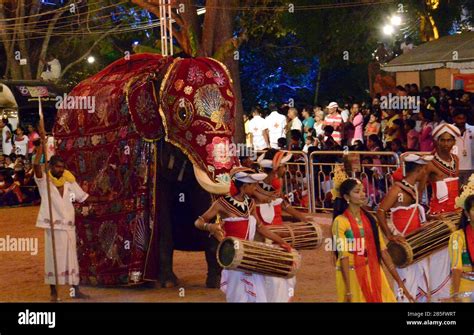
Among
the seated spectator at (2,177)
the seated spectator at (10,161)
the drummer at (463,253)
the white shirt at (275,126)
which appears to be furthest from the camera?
the seated spectator at (10,161)

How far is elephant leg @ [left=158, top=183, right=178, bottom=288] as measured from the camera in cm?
1249

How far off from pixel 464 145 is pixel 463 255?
7.24m

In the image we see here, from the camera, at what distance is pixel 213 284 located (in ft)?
40.8

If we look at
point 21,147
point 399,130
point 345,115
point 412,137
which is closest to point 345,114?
point 345,115

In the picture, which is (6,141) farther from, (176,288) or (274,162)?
(274,162)

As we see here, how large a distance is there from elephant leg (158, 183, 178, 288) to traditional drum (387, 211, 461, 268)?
335 cm

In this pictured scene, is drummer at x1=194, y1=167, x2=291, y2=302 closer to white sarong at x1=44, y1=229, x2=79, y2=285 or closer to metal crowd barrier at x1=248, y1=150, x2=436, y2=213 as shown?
white sarong at x1=44, y1=229, x2=79, y2=285

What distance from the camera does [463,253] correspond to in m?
8.72

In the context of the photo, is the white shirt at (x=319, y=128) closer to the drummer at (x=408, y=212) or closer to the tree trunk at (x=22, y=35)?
the drummer at (x=408, y=212)

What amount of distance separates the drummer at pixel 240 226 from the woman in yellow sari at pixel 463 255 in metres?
1.57

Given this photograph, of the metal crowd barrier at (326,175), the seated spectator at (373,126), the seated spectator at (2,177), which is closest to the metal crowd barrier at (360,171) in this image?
the metal crowd barrier at (326,175)

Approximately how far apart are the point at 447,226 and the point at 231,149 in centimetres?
277

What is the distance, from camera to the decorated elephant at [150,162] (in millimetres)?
12039
